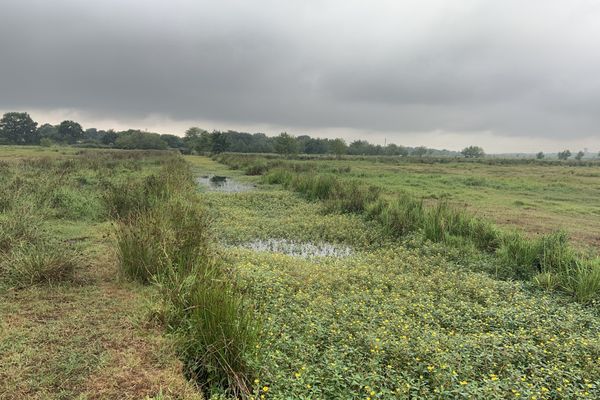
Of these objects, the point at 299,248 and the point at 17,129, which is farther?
the point at 17,129

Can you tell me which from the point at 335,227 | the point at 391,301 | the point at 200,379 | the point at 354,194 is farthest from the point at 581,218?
the point at 200,379

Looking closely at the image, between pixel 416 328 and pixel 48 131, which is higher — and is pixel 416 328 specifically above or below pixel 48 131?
below

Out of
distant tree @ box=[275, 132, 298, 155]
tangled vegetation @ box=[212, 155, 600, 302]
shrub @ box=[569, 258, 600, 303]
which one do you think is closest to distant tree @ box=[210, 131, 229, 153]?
distant tree @ box=[275, 132, 298, 155]

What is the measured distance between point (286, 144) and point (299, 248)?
61.1 metres

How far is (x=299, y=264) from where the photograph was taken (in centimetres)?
777

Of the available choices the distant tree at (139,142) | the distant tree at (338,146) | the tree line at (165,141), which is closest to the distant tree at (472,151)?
the tree line at (165,141)

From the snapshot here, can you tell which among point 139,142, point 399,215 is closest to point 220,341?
point 399,215

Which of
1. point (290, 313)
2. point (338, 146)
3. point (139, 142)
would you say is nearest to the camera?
point (290, 313)

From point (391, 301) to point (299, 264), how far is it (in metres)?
2.41

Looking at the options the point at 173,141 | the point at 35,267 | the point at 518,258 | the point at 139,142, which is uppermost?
the point at 173,141

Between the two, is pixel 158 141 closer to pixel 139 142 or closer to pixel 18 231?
pixel 139 142

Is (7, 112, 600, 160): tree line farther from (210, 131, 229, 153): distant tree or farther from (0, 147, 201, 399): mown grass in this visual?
(0, 147, 201, 399): mown grass

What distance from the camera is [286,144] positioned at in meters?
69.6

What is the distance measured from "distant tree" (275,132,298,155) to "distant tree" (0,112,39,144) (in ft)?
214
